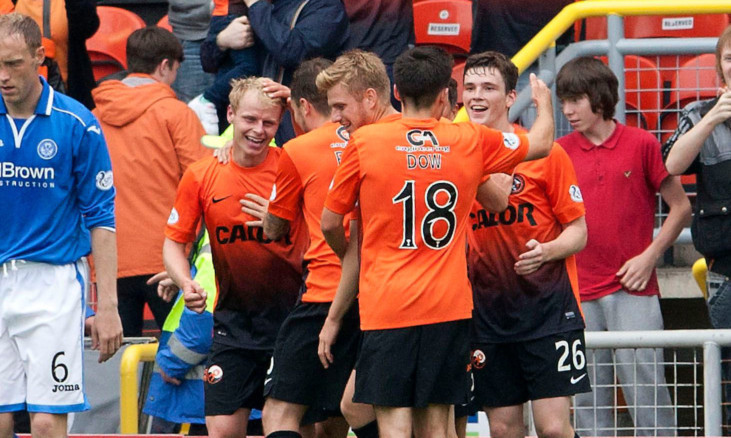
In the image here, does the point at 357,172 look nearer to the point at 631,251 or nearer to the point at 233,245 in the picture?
the point at 233,245

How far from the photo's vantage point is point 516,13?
915cm

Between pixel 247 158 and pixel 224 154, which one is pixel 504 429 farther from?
pixel 224 154

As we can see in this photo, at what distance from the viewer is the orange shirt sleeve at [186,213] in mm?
6816

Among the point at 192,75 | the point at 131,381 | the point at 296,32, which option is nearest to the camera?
the point at 131,381

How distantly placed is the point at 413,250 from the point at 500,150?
22.9 inches

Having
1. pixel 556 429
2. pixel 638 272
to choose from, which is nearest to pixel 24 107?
pixel 556 429

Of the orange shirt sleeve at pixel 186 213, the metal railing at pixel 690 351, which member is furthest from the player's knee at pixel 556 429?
the orange shirt sleeve at pixel 186 213

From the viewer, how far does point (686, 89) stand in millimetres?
8164

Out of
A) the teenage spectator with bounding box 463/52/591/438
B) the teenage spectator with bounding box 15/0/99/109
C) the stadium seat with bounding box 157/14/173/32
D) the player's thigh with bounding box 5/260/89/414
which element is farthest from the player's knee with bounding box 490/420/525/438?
the stadium seat with bounding box 157/14/173/32

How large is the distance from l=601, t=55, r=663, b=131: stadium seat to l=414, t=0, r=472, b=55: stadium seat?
1.85 meters

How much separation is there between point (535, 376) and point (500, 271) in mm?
520

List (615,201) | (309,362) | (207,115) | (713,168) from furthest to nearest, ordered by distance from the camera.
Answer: (207,115) < (615,201) < (713,168) < (309,362)

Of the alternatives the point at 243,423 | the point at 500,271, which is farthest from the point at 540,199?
the point at 243,423

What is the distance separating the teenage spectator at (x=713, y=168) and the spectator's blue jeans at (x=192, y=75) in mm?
3957
